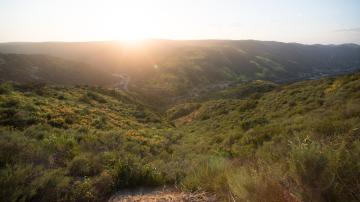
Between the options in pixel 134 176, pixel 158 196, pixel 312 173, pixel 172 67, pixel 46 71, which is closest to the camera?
pixel 312 173

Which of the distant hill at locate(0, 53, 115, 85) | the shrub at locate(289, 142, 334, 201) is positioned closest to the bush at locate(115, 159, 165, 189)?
the shrub at locate(289, 142, 334, 201)

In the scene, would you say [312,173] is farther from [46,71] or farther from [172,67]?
[172,67]

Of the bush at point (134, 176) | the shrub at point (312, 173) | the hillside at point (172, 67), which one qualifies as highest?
the shrub at point (312, 173)

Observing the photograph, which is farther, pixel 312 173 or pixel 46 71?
pixel 46 71

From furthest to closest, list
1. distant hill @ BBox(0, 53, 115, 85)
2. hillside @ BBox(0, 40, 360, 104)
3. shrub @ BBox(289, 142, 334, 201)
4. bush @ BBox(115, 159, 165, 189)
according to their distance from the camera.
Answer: hillside @ BBox(0, 40, 360, 104)
distant hill @ BBox(0, 53, 115, 85)
bush @ BBox(115, 159, 165, 189)
shrub @ BBox(289, 142, 334, 201)

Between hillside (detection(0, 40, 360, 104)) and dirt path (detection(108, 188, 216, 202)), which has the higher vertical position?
dirt path (detection(108, 188, 216, 202))

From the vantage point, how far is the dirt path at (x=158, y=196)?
4.75 m

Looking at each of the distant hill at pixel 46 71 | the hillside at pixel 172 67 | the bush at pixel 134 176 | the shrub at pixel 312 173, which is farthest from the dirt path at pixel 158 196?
the distant hill at pixel 46 71

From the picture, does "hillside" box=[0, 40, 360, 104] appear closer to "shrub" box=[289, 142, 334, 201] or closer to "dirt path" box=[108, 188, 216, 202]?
"dirt path" box=[108, 188, 216, 202]

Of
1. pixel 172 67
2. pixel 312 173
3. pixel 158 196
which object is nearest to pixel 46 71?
pixel 172 67

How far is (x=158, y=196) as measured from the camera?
5246mm

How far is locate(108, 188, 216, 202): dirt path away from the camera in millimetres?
4754

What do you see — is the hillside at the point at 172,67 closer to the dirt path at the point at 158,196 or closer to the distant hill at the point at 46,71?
the distant hill at the point at 46,71

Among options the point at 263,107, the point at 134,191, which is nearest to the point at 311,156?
the point at 134,191
